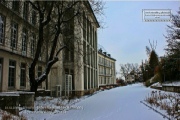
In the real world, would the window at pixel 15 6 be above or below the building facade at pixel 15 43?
above

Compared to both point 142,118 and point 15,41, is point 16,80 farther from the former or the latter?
point 142,118

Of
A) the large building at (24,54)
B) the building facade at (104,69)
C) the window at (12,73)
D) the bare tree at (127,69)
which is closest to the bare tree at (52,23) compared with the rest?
the large building at (24,54)

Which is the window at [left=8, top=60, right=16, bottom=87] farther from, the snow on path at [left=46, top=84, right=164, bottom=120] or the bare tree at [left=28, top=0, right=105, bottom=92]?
the snow on path at [left=46, top=84, right=164, bottom=120]

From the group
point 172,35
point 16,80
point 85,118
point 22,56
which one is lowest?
point 85,118

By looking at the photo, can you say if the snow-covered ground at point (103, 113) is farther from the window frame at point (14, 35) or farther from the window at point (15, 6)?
the window at point (15, 6)

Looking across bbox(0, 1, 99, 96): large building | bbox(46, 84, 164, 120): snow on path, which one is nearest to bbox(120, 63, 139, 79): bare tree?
bbox(0, 1, 99, 96): large building

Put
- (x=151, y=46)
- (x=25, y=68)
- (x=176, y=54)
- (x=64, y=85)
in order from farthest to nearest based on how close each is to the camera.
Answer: (x=151, y=46), (x=64, y=85), (x=176, y=54), (x=25, y=68)

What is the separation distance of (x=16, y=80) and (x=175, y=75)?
1899 cm

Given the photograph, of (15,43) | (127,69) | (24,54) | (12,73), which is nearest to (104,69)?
(127,69)

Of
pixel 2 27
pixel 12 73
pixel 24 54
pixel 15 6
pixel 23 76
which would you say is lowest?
pixel 23 76

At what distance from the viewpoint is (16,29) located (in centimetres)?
2111

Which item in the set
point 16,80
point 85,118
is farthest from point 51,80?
point 85,118

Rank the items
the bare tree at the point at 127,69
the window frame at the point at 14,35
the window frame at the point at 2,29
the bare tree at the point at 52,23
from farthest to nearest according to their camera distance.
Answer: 1. the bare tree at the point at 127,69
2. the window frame at the point at 14,35
3. the window frame at the point at 2,29
4. the bare tree at the point at 52,23

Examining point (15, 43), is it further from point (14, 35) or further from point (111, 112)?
point (111, 112)
